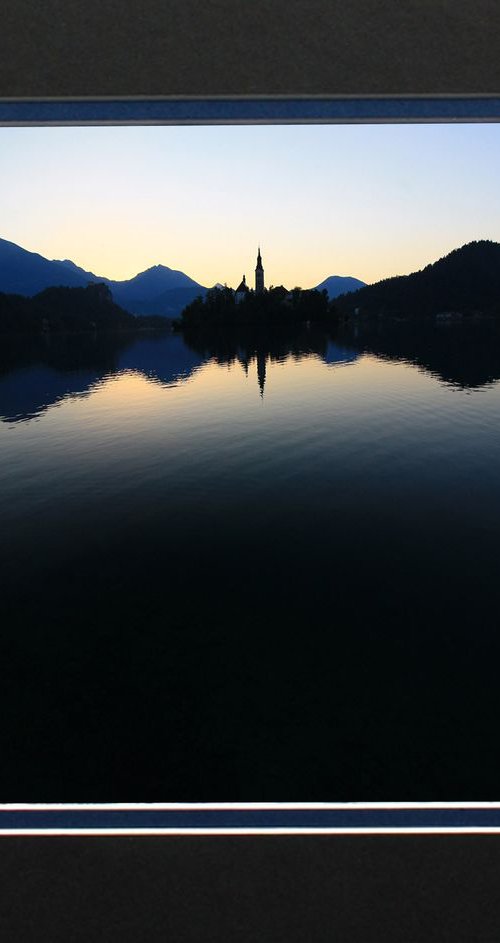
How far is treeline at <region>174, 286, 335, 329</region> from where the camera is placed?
6650 cm

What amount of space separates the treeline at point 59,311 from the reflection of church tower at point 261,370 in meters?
29.9

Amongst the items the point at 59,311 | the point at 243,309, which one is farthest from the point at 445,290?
the point at 59,311

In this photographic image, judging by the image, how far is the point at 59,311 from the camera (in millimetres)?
58594

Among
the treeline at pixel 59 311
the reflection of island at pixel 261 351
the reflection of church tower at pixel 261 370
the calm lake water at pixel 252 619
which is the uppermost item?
the treeline at pixel 59 311

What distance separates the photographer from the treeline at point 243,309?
218 feet

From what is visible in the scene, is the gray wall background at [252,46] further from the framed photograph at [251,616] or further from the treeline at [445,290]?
the treeline at [445,290]

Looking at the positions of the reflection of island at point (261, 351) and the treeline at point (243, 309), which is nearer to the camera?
the reflection of island at point (261, 351)

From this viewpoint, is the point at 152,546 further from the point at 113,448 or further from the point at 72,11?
the point at 113,448

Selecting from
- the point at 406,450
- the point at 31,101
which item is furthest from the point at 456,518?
the point at 31,101

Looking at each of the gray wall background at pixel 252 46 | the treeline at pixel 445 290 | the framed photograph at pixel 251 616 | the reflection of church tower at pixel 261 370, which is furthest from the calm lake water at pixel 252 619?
the treeline at pixel 445 290

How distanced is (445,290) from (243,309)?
31449 millimetres

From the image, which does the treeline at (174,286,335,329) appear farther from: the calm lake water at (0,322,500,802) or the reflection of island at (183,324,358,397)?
the calm lake water at (0,322,500,802)
